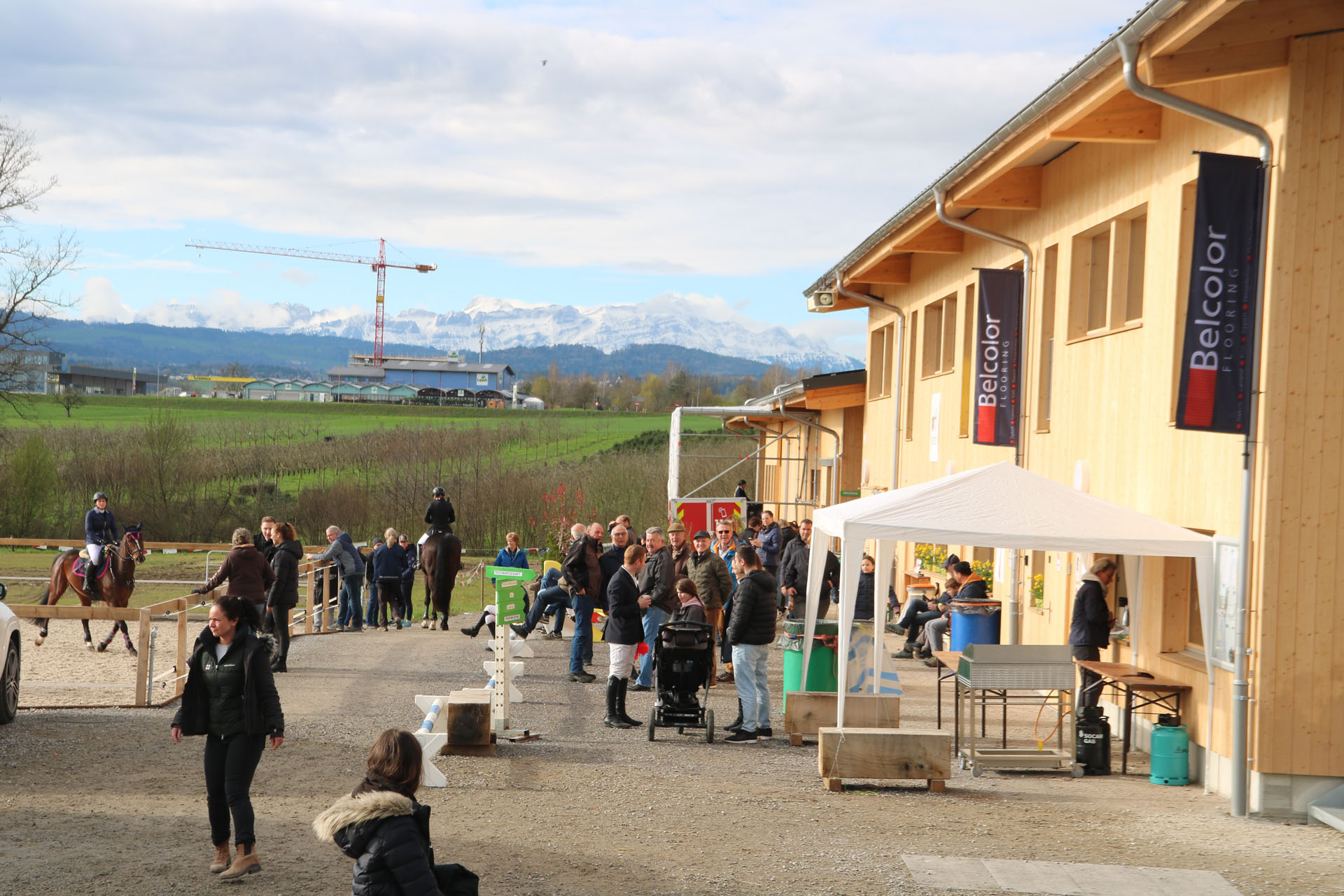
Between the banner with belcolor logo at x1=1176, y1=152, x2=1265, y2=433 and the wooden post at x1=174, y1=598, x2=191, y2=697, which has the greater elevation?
the banner with belcolor logo at x1=1176, y1=152, x2=1265, y2=433

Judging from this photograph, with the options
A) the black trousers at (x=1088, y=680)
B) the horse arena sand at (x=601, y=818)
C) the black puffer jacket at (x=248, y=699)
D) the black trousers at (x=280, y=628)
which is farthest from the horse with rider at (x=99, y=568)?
the black trousers at (x=1088, y=680)

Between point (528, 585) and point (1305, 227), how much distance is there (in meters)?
15.3

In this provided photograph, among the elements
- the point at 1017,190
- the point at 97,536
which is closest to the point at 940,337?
the point at 1017,190

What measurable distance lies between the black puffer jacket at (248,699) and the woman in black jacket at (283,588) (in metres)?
8.25

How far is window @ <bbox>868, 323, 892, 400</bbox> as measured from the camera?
84.4 feet

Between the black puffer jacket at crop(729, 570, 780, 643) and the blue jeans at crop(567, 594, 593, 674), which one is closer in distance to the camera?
the black puffer jacket at crop(729, 570, 780, 643)

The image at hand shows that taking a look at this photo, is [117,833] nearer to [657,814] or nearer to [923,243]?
[657,814]

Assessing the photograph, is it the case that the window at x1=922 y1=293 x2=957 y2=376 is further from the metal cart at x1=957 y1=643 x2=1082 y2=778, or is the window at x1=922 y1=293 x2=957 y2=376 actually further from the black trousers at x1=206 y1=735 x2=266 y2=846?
the black trousers at x1=206 y1=735 x2=266 y2=846

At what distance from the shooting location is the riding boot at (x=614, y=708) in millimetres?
12695

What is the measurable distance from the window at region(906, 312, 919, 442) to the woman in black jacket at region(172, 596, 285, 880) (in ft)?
56.0

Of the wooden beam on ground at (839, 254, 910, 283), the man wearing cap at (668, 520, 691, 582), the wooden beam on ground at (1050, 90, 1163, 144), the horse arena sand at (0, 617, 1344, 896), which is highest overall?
the wooden beam on ground at (839, 254, 910, 283)

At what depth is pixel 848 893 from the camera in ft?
24.1

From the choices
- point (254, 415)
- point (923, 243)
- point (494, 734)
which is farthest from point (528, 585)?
point (254, 415)

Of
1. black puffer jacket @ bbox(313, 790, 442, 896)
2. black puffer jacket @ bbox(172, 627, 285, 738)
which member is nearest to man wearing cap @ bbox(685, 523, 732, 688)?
black puffer jacket @ bbox(172, 627, 285, 738)
